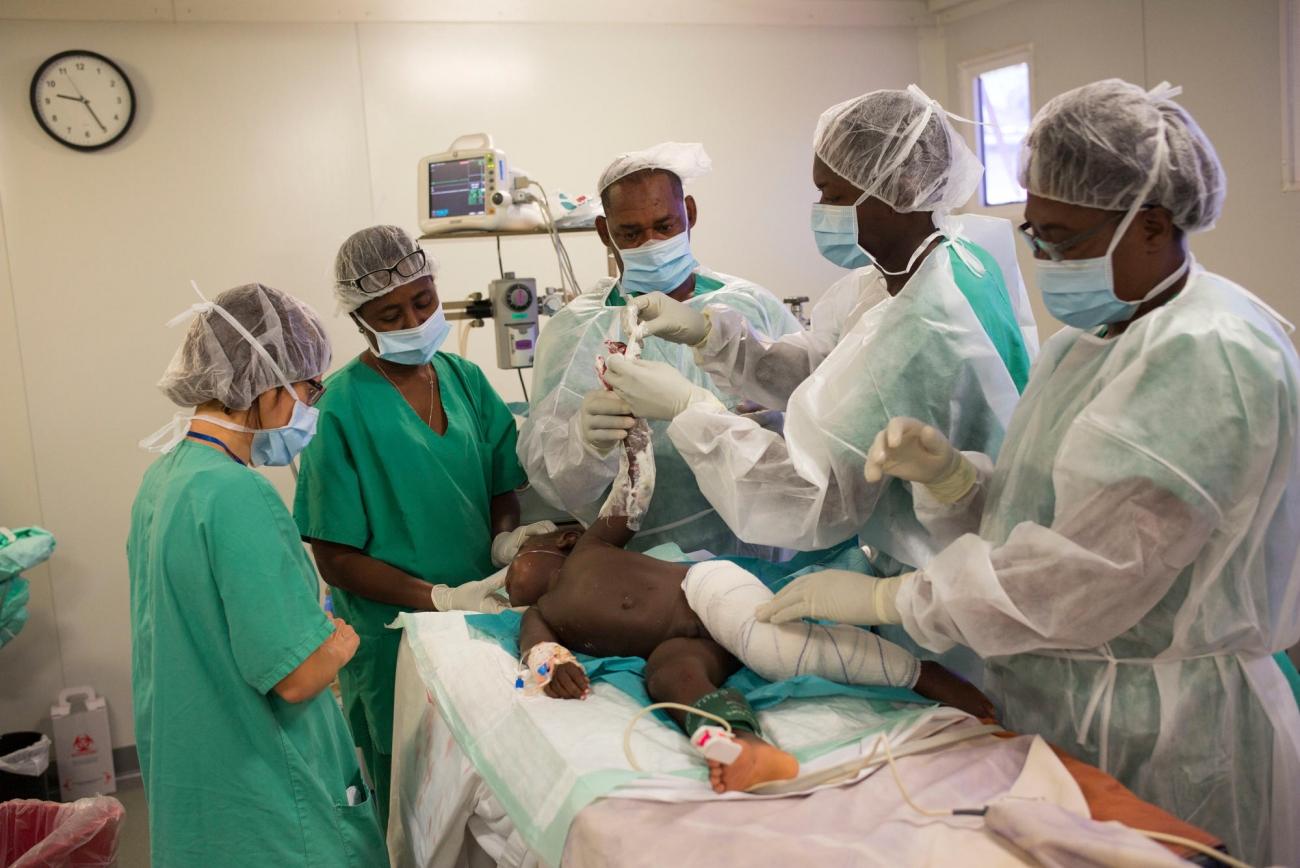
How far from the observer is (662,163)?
7.93 ft

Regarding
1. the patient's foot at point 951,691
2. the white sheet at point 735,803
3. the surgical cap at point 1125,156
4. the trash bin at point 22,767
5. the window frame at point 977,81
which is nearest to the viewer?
the white sheet at point 735,803

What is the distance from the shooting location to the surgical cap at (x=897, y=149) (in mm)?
1783

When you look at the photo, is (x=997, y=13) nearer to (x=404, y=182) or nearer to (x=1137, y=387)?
(x=404, y=182)

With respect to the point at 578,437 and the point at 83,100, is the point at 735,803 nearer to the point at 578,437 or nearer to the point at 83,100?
the point at 578,437

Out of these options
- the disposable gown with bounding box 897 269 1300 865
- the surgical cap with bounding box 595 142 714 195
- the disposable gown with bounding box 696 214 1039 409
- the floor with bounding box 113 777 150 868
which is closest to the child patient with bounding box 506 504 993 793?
the disposable gown with bounding box 897 269 1300 865

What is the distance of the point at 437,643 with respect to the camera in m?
2.08

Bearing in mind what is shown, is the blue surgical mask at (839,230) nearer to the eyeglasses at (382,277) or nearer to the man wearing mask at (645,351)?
the man wearing mask at (645,351)

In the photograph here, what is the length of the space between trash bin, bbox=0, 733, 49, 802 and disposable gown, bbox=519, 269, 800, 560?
2204mm

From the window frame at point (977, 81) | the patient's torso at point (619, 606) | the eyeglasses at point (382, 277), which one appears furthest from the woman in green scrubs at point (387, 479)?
the window frame at point (977, 81)

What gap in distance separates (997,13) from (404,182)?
8.35 feet

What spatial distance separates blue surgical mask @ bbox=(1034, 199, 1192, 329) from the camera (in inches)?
54.8

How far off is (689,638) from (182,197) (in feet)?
9.65

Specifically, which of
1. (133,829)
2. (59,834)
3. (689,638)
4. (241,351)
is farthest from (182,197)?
(689,638)

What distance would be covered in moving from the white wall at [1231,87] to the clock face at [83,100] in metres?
3.53
